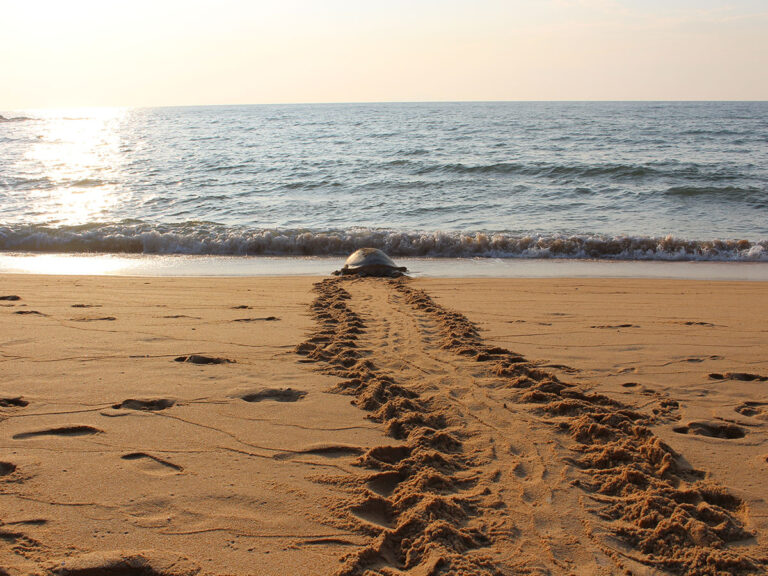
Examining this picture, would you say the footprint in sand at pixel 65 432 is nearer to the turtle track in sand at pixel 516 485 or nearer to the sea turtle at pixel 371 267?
the turtle track in sand at pixel 516 485

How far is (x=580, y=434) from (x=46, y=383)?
2797 millimetres

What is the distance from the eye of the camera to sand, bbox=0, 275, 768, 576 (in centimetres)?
187

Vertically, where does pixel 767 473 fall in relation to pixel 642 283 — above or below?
below

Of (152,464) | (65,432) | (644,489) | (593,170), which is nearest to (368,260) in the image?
(65,432)

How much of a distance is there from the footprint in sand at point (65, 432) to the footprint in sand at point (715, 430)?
109 inches

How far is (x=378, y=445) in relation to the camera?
2.57 m

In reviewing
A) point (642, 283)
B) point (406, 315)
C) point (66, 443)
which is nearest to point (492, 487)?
point (66, 443)

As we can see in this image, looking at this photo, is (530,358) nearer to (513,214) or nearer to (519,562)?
(519,562)

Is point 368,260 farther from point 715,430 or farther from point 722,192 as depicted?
point 722,192

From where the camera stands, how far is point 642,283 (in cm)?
698

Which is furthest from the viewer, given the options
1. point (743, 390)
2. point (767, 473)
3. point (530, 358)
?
point (530, 358)

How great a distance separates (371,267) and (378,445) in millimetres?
5133

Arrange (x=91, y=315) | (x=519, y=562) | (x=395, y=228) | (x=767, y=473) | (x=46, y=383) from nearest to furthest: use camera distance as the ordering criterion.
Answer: (x=519, y=562) → (x=767, y=473) → (x=46, y=383) → (x=91, y=315) → (x=395, y=228)

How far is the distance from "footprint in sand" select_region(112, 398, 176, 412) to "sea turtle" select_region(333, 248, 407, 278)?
4.74 m
